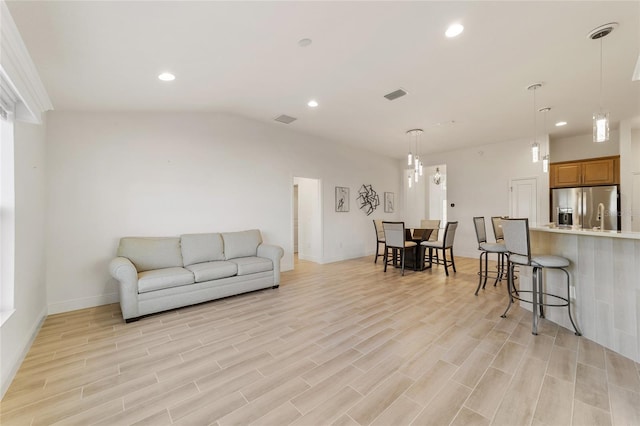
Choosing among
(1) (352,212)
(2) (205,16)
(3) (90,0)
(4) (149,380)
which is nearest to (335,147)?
(1) (352,212)

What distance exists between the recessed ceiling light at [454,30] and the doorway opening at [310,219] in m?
4.12

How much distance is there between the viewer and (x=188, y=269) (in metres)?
3.57

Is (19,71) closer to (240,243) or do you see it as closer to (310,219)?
(240,243)

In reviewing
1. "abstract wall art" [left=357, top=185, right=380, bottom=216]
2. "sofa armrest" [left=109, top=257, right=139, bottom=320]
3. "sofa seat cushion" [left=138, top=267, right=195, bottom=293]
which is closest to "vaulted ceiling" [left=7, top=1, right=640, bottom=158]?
"sofa armrest" [left=109, top=257, right=139, bottom=320]

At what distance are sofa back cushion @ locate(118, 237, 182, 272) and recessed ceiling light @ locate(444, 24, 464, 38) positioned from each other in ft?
13.6

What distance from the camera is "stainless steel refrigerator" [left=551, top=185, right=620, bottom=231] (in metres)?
5.02

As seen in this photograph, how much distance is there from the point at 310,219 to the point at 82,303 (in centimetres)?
446

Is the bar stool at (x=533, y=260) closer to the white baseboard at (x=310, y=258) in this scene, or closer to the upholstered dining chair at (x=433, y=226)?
the upholstered dining chair at (x=433, y=226)

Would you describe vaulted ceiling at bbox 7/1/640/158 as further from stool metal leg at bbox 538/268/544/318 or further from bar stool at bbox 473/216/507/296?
stool metal leg at bbox 538/268/544/318

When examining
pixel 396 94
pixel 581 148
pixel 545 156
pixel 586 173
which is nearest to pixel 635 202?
pixel 586 173

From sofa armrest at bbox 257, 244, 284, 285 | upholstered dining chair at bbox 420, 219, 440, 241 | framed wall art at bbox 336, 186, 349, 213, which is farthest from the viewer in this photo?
framed wall art at bbox 336, 186, 349, 213

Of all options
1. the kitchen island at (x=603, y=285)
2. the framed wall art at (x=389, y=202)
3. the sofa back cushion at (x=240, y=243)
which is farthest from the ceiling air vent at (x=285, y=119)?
the framed wall art at (x=389, y=202)

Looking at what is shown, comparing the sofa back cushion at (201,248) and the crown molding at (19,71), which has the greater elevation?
the crown molding at (19,71)

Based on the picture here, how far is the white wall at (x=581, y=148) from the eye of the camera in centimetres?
543
